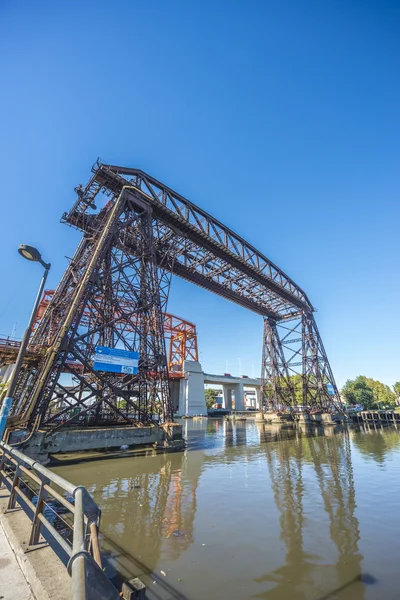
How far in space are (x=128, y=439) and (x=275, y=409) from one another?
25.9 m

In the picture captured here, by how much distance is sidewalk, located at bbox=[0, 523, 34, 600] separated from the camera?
2357 millimetres

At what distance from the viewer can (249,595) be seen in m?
3.22

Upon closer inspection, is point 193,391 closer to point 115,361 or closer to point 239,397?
point 239,397

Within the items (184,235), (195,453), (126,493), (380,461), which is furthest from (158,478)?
(184,235)

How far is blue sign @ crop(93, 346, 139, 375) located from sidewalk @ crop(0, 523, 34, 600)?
9.19 m

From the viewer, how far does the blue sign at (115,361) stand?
1212 centimetres

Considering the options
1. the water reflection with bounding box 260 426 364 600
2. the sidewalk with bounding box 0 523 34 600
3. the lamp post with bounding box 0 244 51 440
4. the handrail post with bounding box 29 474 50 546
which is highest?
the lamp post with bounding box 0 244 51 440

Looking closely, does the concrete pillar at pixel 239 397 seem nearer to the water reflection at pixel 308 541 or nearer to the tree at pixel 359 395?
the tree at pixel 359 395

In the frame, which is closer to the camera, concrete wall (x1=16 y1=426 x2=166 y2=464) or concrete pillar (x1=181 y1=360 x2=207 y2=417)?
concrete wall (x1=16 y1=426 x2=166 y2=464)

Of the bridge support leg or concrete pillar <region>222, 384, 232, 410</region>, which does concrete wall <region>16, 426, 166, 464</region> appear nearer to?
the bridge support leg

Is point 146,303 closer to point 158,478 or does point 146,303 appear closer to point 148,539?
point 158,478

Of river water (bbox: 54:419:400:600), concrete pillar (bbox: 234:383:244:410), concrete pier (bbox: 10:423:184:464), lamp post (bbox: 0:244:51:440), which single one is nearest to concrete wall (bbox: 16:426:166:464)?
concrete pier (bbox: 10:423:184:464)

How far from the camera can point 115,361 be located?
12602mm

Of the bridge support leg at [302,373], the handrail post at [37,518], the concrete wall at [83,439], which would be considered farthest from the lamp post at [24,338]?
the bridge support leg at [302,373]
